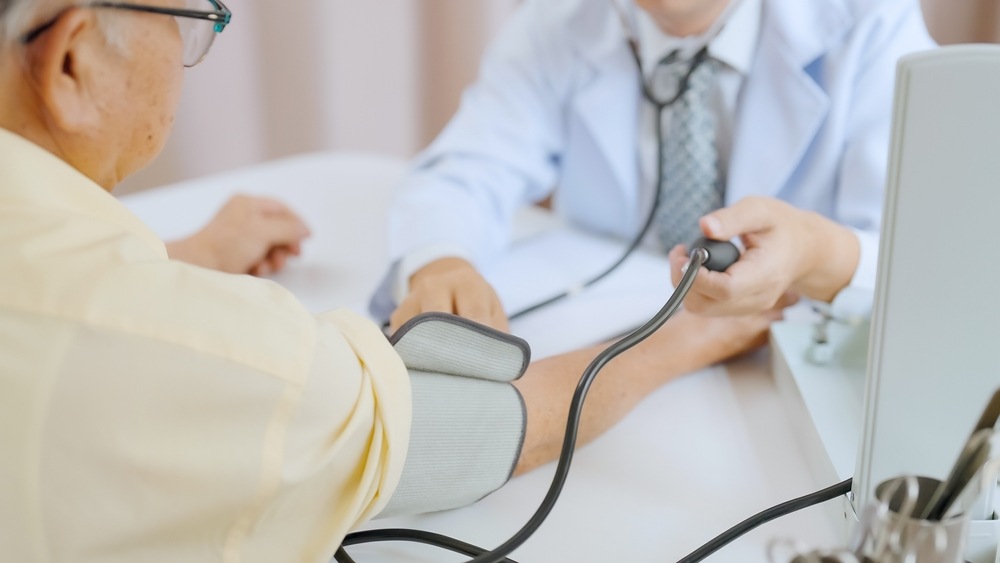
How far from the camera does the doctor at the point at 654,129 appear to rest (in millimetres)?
996

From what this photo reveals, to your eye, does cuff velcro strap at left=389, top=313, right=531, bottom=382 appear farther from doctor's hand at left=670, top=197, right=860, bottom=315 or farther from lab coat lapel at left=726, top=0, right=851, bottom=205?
lab coat lapel at left=726, top=0, right=851, bottom=205

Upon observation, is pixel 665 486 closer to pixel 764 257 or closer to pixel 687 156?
pixel 764 257

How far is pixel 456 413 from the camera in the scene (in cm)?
62

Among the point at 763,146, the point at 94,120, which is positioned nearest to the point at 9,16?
the point at 94,120

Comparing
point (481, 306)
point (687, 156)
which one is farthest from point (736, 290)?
point (687, 156)

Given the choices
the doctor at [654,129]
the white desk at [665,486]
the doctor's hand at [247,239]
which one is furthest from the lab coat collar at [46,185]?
the doctor's hand at [247,239]

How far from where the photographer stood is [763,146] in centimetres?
108

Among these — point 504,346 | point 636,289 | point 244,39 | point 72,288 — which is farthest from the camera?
point 244,39

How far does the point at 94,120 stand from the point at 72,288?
14 centimetres

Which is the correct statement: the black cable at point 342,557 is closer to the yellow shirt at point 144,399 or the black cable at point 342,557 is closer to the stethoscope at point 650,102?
the yellow shirt at point 144,399

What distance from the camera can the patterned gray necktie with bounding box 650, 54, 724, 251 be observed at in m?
1.09

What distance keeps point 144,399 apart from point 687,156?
79 centimetres

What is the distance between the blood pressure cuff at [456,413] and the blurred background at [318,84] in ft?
4.42

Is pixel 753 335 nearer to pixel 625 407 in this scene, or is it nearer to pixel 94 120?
pixel 625 407
